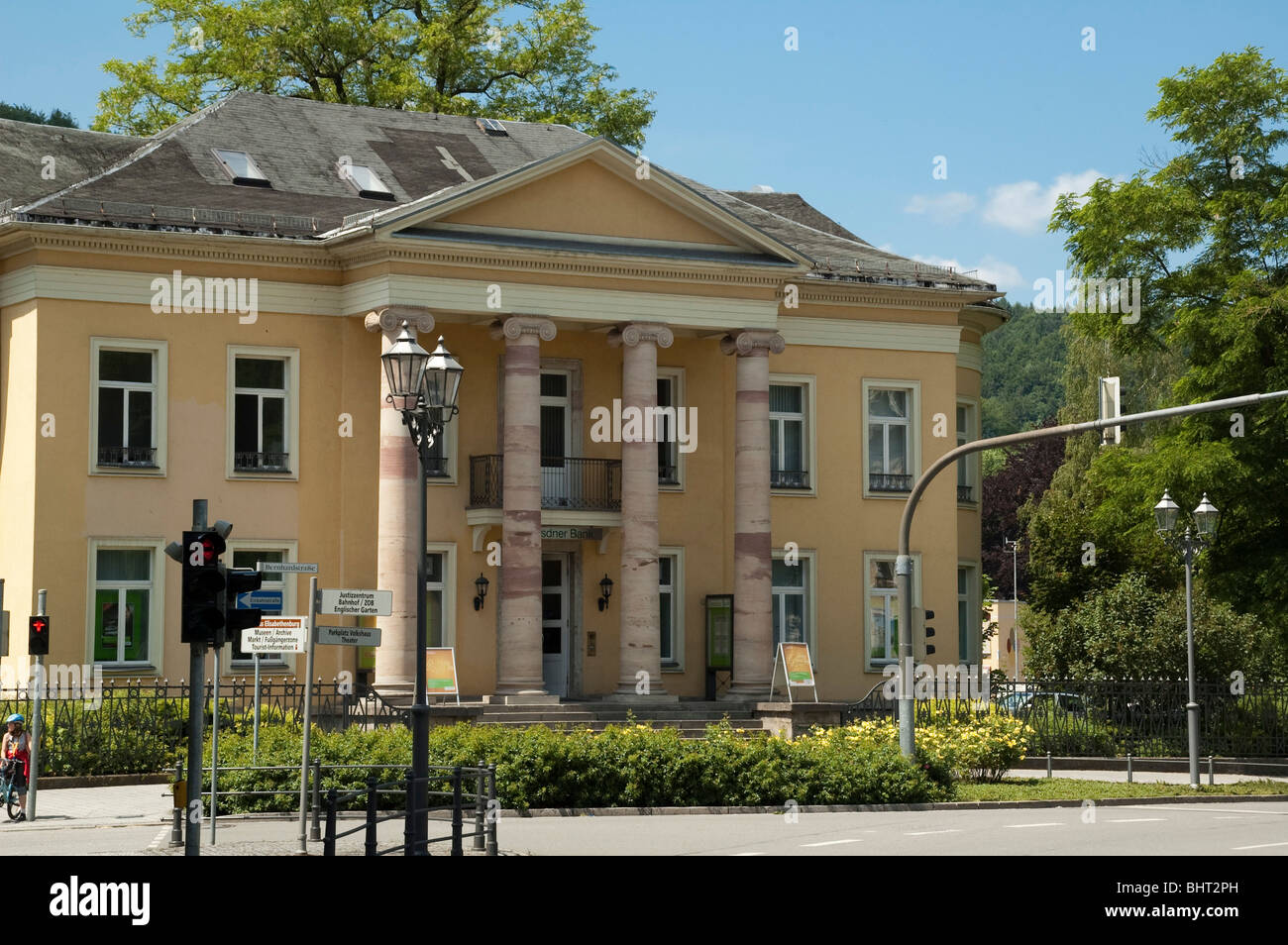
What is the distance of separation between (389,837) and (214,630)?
16.6 feet

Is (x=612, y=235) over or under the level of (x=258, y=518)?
over

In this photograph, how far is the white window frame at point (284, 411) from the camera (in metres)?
35.6

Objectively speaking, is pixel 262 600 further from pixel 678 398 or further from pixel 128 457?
pixel 678 398

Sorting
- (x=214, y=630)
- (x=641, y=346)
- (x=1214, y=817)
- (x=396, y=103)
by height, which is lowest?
(x=1214, y=817)

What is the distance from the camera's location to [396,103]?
169ft

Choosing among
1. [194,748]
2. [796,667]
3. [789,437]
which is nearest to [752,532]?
[796,667]

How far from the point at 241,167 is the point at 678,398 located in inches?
385

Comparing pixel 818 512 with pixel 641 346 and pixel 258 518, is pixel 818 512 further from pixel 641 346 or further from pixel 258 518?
pixel 258 518

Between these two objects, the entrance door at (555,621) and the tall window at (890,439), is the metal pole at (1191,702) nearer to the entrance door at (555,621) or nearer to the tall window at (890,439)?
the tall window at (890,439)

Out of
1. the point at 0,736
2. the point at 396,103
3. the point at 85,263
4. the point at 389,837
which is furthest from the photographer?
the point at 396,103

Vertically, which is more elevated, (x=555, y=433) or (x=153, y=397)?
(x=153, y=397)

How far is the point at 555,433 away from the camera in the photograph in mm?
38375
